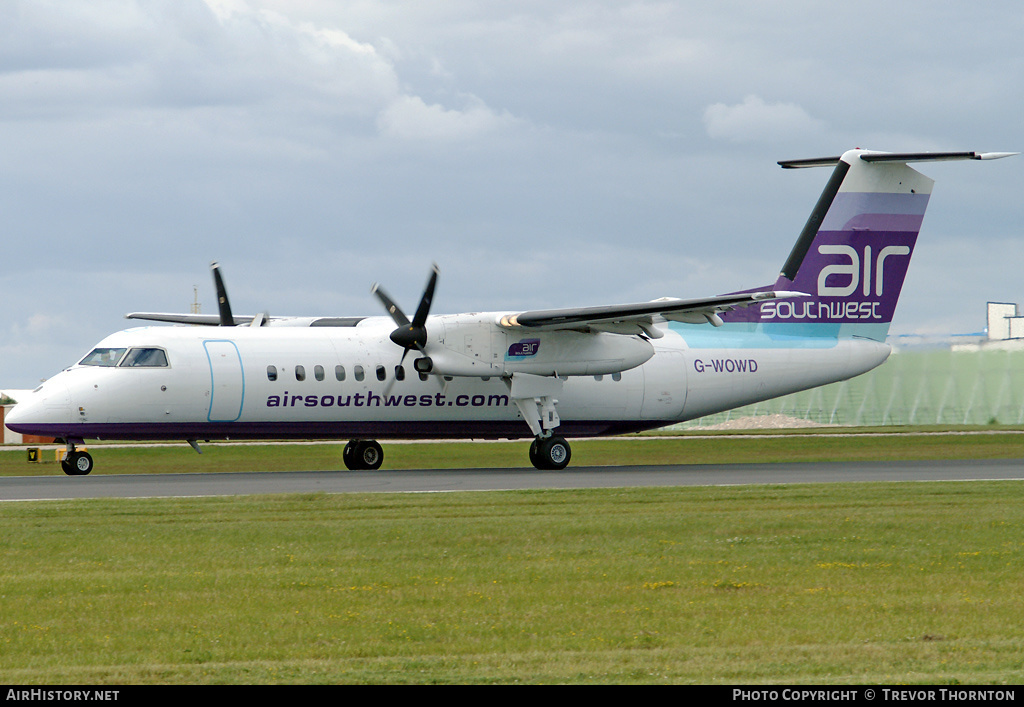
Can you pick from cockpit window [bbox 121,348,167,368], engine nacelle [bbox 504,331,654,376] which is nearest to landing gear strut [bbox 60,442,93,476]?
cockpit window [bbox 121,348,167,368]

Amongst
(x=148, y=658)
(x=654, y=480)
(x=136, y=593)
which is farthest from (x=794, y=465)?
(x=148, y=658)

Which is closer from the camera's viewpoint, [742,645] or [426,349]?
[742,645]

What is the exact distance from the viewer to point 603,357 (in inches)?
1159

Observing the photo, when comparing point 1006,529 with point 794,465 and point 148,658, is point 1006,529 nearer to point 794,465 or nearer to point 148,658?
point 148,658

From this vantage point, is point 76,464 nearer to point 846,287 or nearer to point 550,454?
point 550,454

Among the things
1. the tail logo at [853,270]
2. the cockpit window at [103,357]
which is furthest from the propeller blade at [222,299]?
the tail logo at [853,270]

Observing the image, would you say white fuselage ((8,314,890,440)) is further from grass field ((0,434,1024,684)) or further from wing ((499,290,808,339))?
grass field ((0,434,1024,684))

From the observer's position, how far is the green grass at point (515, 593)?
8469mm

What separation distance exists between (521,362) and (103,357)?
957cm

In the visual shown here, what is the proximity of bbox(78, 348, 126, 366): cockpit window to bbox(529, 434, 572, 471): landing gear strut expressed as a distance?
32.3 feet

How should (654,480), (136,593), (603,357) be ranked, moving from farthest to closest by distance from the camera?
(603,357), (654,480), (136,593)

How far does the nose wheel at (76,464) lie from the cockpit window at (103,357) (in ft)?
7.33

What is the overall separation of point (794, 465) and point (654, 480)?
21.3 feet

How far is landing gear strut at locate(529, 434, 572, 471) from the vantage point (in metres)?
29.6
